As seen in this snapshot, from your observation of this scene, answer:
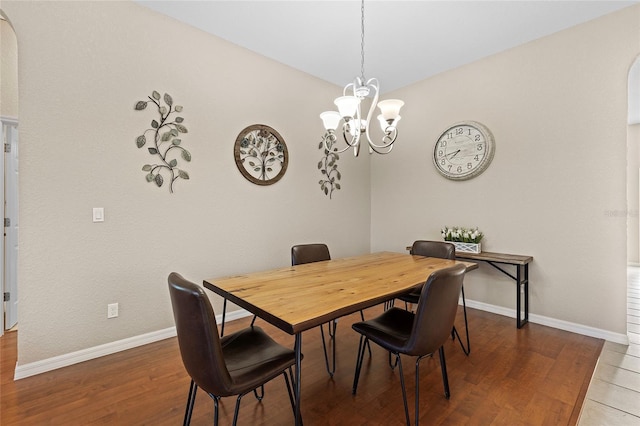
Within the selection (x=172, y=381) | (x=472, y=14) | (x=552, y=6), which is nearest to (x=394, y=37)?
(x=472, y=14)

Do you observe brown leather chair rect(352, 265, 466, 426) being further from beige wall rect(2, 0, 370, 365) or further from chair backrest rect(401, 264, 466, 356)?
beige wall rect(2, 0, 370, 365)

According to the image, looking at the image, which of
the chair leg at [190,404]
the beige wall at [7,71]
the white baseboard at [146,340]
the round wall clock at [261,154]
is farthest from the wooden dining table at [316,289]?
the beige wall at [7,71]

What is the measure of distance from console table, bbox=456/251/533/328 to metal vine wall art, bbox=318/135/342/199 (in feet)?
5.79

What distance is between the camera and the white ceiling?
8.04 feet

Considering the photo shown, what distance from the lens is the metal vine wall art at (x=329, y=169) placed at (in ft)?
12.6

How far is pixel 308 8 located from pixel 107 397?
316 cm

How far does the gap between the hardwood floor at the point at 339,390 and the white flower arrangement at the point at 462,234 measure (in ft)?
3.62

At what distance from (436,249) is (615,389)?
1.43m

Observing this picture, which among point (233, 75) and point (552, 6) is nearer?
point (552, 6)

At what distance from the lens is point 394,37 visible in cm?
288

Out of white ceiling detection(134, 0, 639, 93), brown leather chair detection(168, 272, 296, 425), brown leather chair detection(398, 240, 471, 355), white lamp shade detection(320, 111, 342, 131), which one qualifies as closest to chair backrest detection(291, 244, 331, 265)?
brown leather chair detection(398, 240, 471, 355)

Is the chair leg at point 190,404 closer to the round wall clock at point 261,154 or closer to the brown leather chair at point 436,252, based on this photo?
the brown leather chair at point 436,252

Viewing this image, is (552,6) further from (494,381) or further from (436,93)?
(494,381)

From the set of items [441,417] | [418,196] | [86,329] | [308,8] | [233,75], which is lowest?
[441,417]
